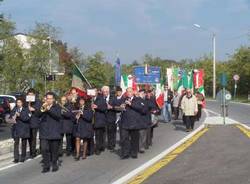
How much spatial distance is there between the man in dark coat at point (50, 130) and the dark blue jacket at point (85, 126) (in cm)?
195

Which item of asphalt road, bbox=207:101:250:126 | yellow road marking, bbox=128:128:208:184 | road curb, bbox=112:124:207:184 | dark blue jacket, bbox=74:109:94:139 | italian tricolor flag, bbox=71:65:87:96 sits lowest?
asphalt road, bbox=207:101:250:126

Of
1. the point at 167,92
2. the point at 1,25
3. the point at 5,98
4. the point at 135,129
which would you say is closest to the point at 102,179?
the point at 135,129

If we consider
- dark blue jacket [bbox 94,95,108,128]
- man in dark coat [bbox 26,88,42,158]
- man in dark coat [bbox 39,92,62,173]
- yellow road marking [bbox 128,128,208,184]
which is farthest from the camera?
dark blue jacket [bbox 94,95,108,128]

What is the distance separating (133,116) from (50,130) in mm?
2782

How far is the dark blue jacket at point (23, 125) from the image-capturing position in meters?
15.5

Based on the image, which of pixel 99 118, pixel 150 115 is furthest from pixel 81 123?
pixel 150 115

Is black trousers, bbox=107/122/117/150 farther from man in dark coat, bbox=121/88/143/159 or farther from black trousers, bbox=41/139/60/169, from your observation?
black trousers, bbox=41/139/60/169

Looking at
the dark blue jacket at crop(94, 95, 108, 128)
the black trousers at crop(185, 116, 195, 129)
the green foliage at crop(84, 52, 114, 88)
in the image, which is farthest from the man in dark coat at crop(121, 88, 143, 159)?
the green foliage at crop(84, 52, 114, 88)

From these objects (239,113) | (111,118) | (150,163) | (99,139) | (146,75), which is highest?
(146,75)

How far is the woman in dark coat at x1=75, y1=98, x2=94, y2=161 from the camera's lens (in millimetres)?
15648

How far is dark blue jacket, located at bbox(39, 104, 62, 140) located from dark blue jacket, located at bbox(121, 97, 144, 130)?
2385 millimetres

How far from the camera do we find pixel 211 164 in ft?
44.5

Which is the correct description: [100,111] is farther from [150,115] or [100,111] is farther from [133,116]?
[150,115]

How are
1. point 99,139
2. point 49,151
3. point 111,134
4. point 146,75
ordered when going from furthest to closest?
point 146,75 < point 111,134 < point 99,139 < point 49,151
